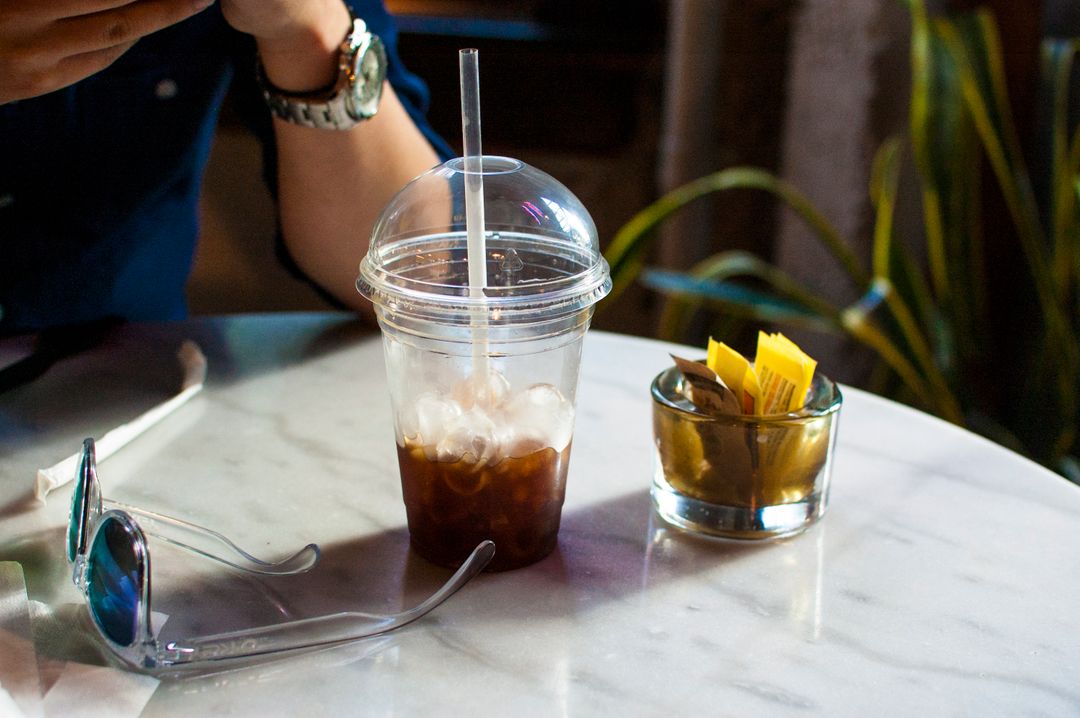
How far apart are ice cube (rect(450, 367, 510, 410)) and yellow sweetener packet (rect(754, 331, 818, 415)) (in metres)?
0.15

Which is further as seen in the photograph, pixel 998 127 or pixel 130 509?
pixel 998 127

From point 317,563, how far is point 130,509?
0.45ft

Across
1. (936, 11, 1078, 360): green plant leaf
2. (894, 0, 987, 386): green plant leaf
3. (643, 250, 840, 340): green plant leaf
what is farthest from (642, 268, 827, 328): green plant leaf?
(936, 11, 1078, 360): green plant leaf

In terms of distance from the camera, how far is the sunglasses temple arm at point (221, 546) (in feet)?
1.92

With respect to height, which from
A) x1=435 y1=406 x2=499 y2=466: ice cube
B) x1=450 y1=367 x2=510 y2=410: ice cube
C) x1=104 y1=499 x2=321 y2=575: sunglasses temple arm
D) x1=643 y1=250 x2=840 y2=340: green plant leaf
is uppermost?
x1=450 y1=367 x2=510 y2=410: ice cube

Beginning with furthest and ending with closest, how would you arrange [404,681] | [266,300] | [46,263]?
[266,300], [46,263], [404,681]

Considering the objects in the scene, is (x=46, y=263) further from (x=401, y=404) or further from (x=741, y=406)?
(x=741, y=406)

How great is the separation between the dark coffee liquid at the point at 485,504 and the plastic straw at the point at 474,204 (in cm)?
5

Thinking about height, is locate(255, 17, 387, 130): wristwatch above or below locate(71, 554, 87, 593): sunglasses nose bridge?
above

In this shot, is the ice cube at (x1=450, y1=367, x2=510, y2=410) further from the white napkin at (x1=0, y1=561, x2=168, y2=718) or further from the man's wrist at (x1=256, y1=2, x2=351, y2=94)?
the man's wrist at (x1=256, y1=2, x2=351, y2=94)

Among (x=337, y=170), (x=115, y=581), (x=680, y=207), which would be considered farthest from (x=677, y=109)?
(x=115, y=581)

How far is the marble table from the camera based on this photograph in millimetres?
486

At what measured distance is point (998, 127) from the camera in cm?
129

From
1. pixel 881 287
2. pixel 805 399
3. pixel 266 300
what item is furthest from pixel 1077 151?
pixel 266 300
